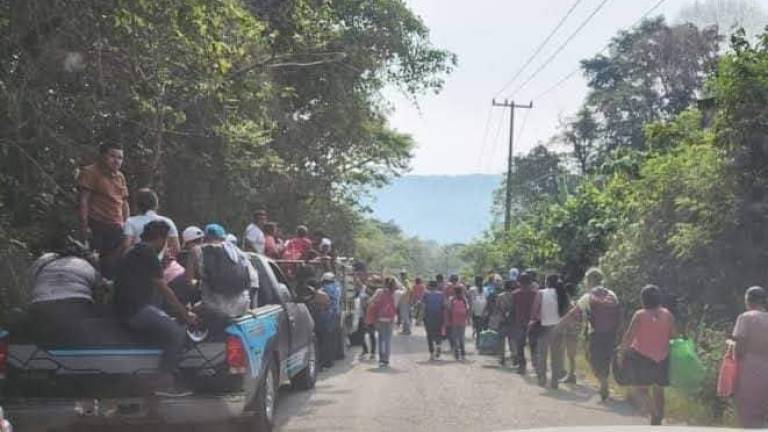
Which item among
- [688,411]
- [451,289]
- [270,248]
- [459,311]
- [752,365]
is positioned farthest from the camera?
[451,289]

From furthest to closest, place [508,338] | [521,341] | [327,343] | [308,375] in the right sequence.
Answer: [508,338] < [521,341] < [327,343] < [308,375]

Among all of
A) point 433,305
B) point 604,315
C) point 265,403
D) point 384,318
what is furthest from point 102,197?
point 433,305

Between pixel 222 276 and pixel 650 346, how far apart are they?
13.9 feet

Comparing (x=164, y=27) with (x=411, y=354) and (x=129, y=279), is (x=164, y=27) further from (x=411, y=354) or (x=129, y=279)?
(x=411, y=354)

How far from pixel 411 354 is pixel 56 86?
10.4 metres

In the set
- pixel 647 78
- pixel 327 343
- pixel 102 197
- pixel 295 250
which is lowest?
pixel 327 343

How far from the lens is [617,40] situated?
53.2 meters

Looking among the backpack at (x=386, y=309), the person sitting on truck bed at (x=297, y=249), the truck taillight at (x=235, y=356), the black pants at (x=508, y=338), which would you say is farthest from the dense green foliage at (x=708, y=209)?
the truck taillight at (x=235, y=356)

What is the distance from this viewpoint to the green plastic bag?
9711 mm

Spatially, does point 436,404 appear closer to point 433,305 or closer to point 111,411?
point 111,411

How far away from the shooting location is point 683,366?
9703 millimetres

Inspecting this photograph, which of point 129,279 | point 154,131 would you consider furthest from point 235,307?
point 154,131

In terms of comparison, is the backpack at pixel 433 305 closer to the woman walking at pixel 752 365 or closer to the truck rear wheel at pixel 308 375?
the truck rear wheel at pixel 308 375

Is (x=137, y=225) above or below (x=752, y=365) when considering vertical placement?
above
